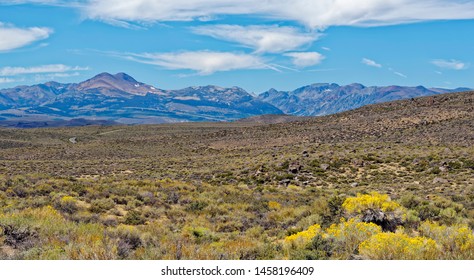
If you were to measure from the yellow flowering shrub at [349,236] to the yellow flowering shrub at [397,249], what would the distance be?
41 centimetres

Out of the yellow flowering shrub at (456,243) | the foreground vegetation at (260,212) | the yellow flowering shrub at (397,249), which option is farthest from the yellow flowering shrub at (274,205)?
the yellow flowering shrub at (397,249)

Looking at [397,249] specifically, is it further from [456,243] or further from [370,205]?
[370,205]

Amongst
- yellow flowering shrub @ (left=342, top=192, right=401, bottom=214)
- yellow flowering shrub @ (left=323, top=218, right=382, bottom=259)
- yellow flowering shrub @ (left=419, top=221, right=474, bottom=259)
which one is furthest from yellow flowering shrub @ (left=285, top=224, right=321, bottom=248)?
yellow flowering shrub @ (left=342, top=192, right=401, bottom=214)

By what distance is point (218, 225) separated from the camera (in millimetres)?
12469

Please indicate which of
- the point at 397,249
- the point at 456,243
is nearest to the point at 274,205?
the point at 456,243

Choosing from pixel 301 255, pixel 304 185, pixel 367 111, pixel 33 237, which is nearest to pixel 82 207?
pixel 33 237

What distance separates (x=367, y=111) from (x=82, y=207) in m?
73.7

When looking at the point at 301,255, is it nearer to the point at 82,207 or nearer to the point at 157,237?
the point at 157,237

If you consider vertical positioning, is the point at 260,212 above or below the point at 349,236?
below

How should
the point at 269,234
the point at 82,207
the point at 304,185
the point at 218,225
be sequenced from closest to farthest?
the point at 269,234, the point at 218,225, the point at 82,207, the point at 304,185

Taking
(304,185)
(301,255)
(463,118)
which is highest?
(463,118)

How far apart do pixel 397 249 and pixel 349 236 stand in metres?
1.61

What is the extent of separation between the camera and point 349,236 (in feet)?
27.7

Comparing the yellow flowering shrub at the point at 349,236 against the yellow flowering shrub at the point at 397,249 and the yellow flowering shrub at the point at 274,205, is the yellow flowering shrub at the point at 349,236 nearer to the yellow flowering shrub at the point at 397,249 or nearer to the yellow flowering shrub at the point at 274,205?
the yellow flowering shrub at the point at 397,249
